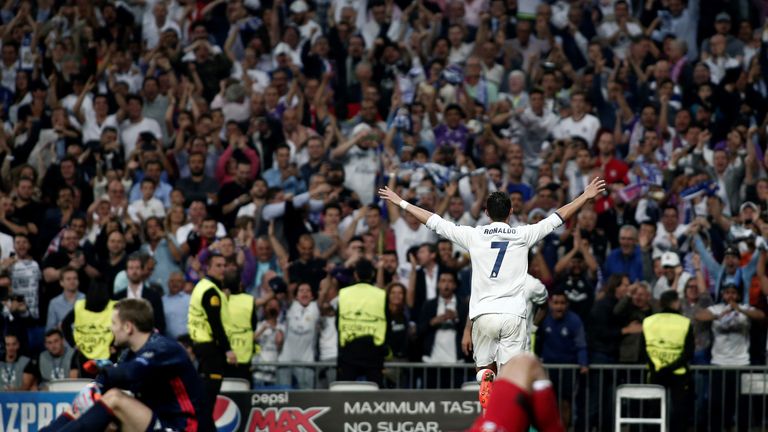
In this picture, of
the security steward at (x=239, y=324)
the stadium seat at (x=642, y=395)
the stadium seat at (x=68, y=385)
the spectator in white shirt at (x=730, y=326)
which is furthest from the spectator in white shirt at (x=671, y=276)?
the stadium seat at (x=68, y=385)

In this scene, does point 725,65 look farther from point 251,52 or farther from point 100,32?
point 100,32

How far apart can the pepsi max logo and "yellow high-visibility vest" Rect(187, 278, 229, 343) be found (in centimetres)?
68

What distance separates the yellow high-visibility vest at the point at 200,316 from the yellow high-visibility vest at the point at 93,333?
946mm

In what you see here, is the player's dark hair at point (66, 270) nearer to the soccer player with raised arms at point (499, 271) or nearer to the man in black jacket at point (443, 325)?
the man in black jacket at point (443, 325)

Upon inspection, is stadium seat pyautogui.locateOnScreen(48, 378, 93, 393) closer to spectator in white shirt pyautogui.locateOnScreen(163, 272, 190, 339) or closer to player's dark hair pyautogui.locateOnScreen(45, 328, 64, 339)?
player's dark hair pyautogui.locateOnScreen(45, 328, 64, 339)

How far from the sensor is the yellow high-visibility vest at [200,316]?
611 inches

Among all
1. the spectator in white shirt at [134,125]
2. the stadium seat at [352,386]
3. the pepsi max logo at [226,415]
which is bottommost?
the pepsi max logo at [226,415]

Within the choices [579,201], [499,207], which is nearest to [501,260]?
[499,207]

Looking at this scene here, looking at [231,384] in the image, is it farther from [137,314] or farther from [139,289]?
[137,314]

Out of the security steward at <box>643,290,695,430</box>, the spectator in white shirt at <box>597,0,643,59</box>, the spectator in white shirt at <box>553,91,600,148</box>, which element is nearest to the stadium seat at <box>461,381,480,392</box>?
the security steward at <box>643,290,695,430</box>

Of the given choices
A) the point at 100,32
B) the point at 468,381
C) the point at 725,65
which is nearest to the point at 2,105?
the point at 100,32

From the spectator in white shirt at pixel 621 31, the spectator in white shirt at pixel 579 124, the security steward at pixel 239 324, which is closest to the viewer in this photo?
the security steward at pixel 239 324

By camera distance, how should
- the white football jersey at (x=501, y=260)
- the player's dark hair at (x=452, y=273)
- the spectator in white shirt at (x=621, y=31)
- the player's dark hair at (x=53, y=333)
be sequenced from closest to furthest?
the white football jersey at (x=501, y=260) < the player's dark hair at (x=53, y=333) < the player's dark hair at (x=452, y=273) < the spectator in white shirt at (x=621, y=31)

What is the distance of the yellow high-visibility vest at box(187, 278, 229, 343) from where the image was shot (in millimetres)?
15531
